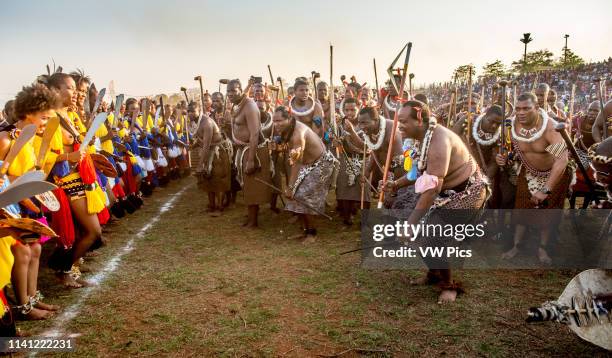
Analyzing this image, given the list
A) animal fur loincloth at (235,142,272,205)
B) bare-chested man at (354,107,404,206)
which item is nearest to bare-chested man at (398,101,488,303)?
bare-chested man at (354,107,404,206)

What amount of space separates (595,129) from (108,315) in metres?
6.29

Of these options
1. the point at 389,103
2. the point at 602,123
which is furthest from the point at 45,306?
the point at 602,123

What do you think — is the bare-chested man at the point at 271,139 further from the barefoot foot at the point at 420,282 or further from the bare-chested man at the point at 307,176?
Result: the barefoot foot at the point at 420,282

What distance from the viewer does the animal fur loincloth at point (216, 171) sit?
25.4 feet

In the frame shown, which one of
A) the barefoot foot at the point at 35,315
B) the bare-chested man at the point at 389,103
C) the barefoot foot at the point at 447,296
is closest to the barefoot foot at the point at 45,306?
the barefoot foot at the point at 35,315

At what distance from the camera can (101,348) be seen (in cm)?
320

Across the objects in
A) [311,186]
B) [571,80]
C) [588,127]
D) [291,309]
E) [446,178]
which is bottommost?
[291,309]

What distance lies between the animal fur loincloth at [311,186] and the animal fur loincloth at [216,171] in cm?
216

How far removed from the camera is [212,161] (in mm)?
7730

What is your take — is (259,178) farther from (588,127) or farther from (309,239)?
(588,127)

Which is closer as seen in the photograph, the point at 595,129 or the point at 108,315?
the point at 108,315

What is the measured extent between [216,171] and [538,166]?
5.12 metres

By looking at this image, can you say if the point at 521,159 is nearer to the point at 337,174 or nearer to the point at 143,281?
the point at 337,174

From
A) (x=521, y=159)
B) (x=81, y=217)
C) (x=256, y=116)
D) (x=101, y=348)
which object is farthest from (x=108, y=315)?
(x=521, y=159)
